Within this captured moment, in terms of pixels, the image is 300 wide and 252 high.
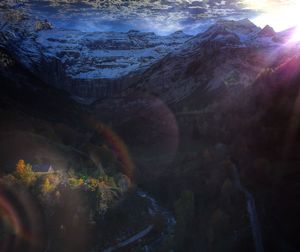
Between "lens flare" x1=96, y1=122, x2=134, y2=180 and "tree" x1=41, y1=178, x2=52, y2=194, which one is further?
"lens flare" x1=96, y1=122, x2=134, y2=180

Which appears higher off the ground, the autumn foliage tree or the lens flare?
the autumn foliage tree

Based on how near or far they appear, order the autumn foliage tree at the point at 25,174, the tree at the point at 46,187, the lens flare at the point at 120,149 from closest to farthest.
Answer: the tree at the point at 46,187
the autumn foliage tree at the point at 25,174
the lens flare at the point at 120,149

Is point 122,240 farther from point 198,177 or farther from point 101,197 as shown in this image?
point 198,177

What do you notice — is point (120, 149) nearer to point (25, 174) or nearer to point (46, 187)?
point (25, 174)

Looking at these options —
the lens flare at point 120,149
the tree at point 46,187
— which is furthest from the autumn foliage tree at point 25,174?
the lens flare at point 120,149

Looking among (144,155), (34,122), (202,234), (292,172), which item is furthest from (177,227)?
(34,122)

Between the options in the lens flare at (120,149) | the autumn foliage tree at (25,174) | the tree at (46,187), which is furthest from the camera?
the lens flare at (120,149)

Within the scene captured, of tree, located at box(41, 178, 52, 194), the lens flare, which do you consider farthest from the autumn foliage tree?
the lens flare

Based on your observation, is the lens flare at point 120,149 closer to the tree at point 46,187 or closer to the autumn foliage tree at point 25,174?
the autumn foliage tree at point 25,174

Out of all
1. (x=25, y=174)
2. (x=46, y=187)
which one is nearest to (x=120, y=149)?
(x=25, y=174)

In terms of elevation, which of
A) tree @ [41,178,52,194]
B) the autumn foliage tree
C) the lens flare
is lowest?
the lens flare

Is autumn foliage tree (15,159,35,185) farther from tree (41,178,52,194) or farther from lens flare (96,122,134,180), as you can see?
→ lens flare (96,122,134,180)
